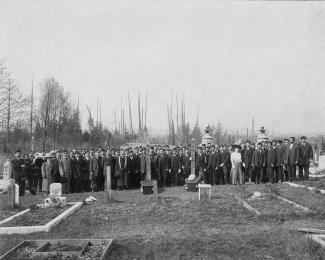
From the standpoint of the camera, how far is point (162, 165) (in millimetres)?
16797

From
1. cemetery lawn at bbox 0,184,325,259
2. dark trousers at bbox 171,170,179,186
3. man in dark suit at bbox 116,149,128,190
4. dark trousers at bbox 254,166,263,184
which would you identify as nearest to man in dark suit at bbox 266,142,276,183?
dark trousers at bbox 254,166,263,184

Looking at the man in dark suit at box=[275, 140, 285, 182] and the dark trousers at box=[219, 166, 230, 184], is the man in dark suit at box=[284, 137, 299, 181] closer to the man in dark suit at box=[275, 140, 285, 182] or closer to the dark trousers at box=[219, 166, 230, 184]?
the man in dark suit at box=[275, 140, 285, 182]

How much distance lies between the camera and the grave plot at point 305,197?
10.4 m

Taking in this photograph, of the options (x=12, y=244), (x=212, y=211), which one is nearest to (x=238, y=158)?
(x=212, y=211)

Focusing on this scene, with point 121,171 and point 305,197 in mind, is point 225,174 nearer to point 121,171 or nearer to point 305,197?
point 121,171

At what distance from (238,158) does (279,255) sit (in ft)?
32.0

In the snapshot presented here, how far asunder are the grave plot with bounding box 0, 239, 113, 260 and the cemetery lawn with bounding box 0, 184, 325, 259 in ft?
0.94

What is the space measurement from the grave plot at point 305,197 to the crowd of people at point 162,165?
2.15m

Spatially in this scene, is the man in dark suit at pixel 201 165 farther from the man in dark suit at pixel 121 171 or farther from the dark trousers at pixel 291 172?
the dark trousers at pixel 291 172

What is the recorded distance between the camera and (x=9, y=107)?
24.2 m

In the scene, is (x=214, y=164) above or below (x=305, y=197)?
above

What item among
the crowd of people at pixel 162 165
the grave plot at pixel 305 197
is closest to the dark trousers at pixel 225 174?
the crowd of people at pixel 162 165

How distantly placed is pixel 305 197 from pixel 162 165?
6.75 meters

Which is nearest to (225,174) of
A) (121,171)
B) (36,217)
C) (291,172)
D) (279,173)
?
(279,173)
